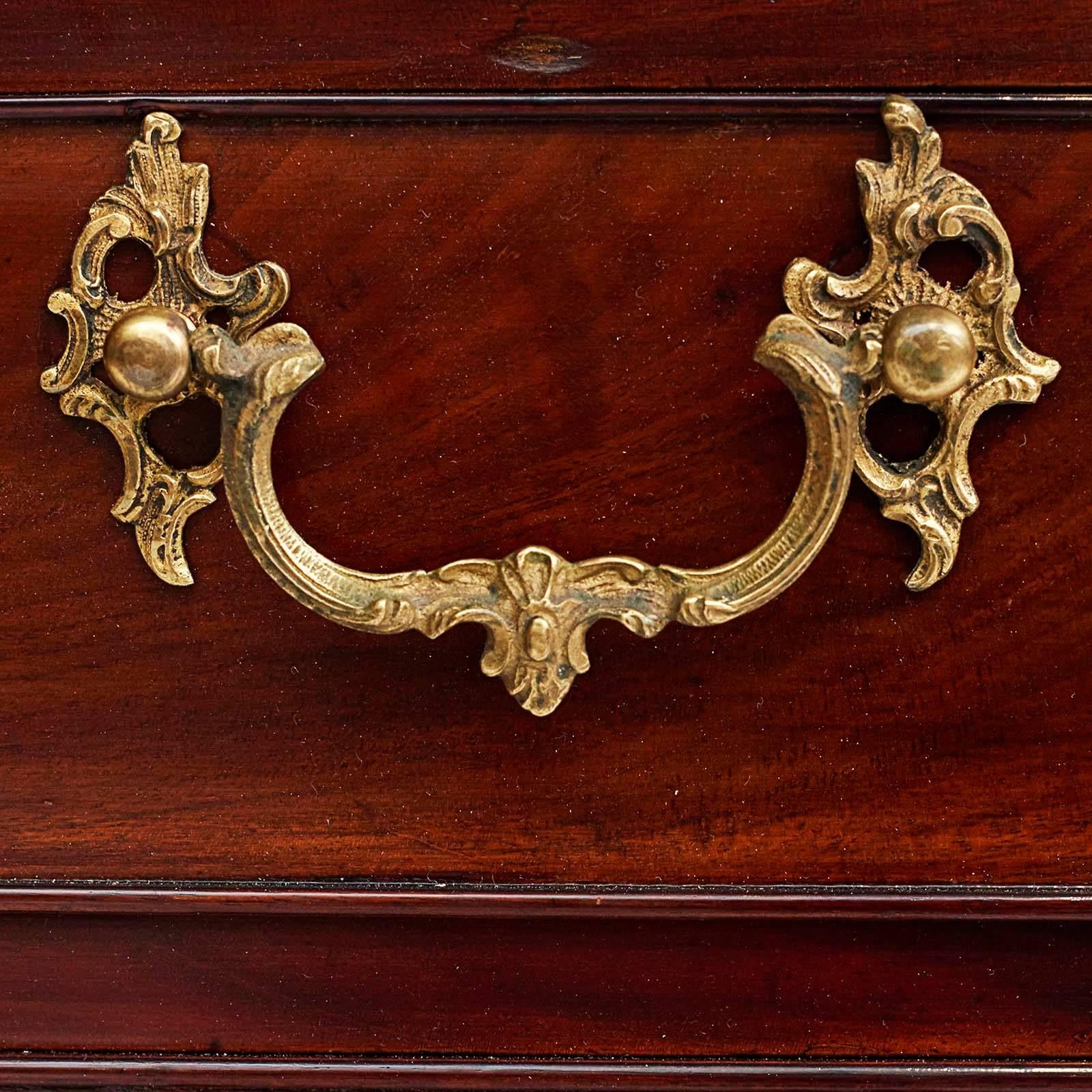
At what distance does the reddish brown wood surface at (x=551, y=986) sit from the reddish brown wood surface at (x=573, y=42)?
27 centimetres

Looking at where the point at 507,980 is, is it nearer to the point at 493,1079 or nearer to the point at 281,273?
the point at 493,1079

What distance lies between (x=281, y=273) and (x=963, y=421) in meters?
0.21

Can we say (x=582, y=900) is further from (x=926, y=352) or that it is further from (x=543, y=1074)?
(x=926, y=352)

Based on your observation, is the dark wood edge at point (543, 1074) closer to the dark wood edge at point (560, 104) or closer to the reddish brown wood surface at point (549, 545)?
the reddish brown wood surface at point (549, 545)

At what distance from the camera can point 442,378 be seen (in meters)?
0.39

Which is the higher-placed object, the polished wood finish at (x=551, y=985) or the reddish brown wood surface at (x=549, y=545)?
the reddish brown wood surface at (x=549, y=545)

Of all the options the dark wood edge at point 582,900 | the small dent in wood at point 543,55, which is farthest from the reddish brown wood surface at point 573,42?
the dark wood edge at point 582,900

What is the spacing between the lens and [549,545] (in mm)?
394

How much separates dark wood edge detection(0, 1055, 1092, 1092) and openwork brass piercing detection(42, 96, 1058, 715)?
0.13 metres

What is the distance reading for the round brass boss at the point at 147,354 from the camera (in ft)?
1.15

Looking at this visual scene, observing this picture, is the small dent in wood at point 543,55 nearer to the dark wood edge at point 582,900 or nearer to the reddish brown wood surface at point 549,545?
the reddish brown wood surface at point 549,545

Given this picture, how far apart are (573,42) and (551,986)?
1.00 feet

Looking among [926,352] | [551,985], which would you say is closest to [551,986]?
[551,985]

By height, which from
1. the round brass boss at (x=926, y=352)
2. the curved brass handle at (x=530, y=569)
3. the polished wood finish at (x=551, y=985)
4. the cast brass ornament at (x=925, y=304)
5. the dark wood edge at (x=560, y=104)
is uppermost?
the dark wood edge at (x=560, y=104)
